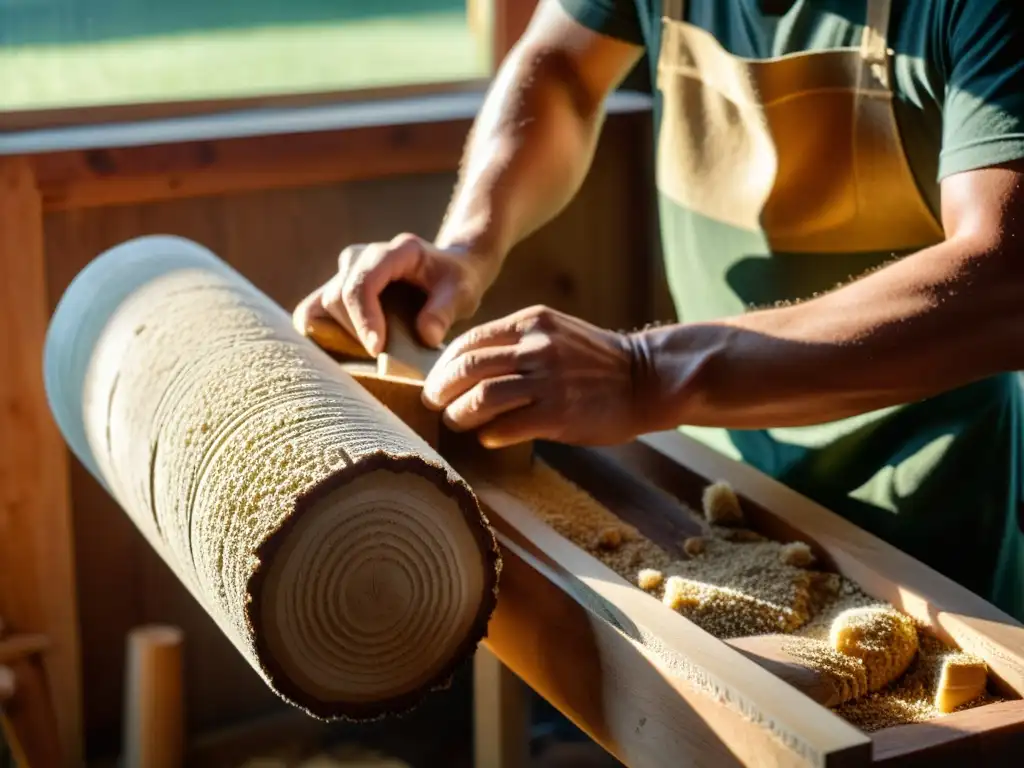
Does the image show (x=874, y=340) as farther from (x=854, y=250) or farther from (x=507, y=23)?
(x=507, y=23)

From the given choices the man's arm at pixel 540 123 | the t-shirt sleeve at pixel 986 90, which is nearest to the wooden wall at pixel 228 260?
the man's arm at pixel 540 123

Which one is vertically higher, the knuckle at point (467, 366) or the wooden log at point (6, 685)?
the knuckle at point (467, 366)

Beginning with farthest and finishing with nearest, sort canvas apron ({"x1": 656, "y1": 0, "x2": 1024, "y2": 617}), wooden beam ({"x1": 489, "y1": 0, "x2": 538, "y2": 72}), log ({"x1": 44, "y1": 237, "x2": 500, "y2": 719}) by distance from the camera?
1. wooden beam ({"x1": 489, "y1": 0, "x2": 538, "y2": 72})
2. canvas apron ({"x1": 656, "y1": 0, "x2": 1024, "y2": 617})
3. log ({"x1": 44, "y1": 237, "x2": 500, "y2": 719})

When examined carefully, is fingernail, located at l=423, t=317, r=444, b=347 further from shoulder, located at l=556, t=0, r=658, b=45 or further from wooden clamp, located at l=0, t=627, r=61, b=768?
wooden clamp, located at l=0, t=627, r=61, b=768

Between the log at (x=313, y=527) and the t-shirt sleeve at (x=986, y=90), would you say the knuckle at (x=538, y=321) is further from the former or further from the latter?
the t-shirt sleeve at (x=986, y=90)

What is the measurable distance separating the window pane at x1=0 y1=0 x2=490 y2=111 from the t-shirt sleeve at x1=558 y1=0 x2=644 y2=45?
954 mm

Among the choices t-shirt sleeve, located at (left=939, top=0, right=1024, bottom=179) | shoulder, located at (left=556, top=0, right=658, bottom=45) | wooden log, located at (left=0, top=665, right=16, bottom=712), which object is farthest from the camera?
wooden log, located at (left=0, top=665, right=16, bottom=712)

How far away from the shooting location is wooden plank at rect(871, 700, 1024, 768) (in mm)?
835

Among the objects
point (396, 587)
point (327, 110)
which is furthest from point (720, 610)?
point (327, 110)

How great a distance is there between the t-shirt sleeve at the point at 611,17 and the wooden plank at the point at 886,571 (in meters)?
0.56

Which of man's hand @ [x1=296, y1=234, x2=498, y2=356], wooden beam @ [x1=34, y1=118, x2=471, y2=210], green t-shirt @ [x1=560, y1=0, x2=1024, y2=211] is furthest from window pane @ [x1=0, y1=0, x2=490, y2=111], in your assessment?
man's hand @ [x1=296, y1=234, x2=498, y2=356]

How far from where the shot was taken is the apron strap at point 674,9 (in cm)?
153

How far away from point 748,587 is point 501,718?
0.71m

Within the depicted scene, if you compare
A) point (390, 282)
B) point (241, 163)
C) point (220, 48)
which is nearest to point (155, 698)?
point (241, 163)
